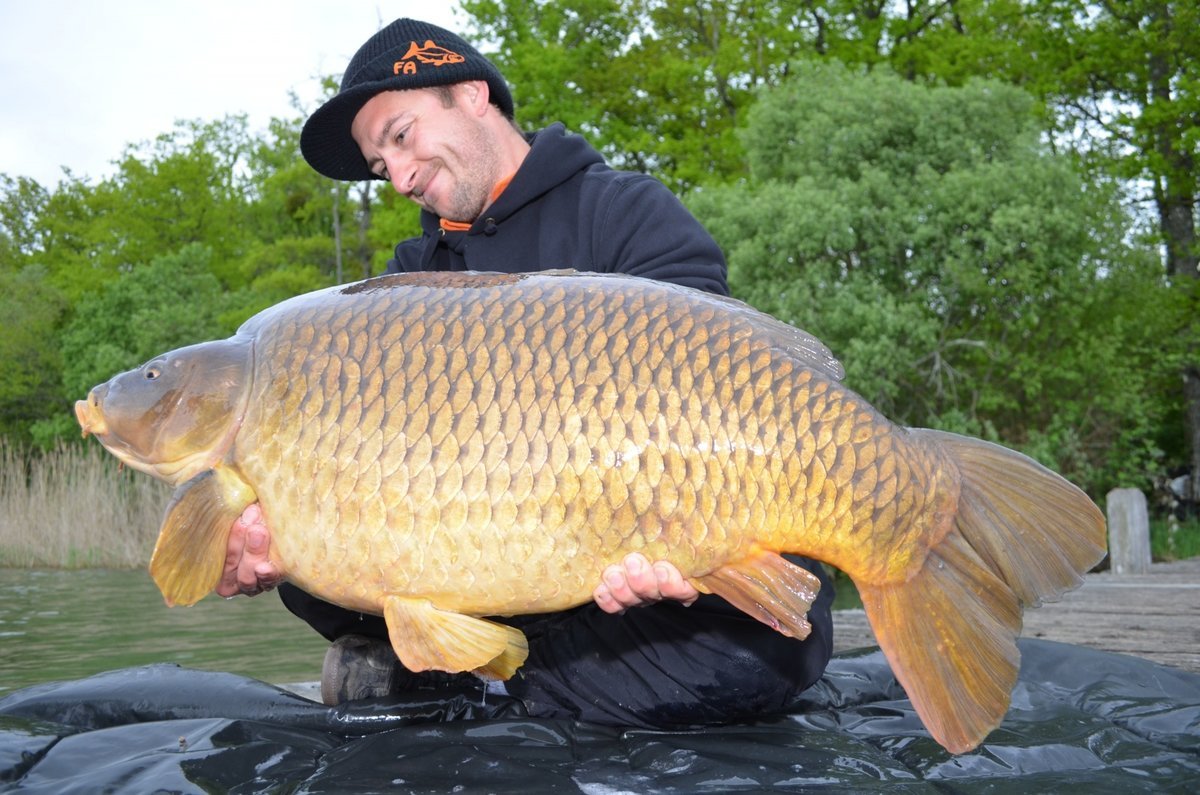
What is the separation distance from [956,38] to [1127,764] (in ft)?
Answer: 51.0

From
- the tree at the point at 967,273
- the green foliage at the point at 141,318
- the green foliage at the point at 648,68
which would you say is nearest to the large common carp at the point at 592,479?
the tree at the point at 967,273

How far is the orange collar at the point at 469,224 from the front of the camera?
2.80 m

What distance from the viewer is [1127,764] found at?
80.7 inches

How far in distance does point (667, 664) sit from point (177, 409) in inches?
40.6

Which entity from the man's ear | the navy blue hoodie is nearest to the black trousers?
the navy blue hoodie

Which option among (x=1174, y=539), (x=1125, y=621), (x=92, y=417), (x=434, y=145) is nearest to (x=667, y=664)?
(x=92, y=417)

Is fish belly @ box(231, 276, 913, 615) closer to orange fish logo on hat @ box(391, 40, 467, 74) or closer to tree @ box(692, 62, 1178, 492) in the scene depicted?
orange fish logo on hat @ box(391, 40, 467, 74)

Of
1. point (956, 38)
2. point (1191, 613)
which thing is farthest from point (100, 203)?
point (1191, 613)

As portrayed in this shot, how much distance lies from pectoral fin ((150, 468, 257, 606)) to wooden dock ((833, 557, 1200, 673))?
7.66ft

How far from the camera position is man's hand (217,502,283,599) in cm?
183

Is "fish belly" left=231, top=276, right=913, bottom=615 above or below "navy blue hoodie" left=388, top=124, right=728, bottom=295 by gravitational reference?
below

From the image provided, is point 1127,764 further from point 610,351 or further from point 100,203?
point 100,203

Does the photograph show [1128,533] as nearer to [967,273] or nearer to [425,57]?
[967,273]

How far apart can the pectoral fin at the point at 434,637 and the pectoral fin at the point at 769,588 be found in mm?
341
